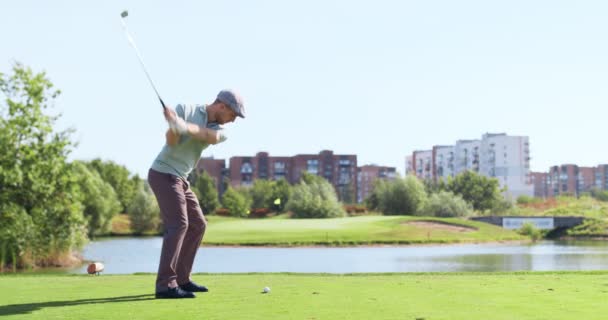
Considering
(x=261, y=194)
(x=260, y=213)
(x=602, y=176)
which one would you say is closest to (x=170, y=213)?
(x=260, y=213)

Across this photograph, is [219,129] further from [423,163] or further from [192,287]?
[423,163]

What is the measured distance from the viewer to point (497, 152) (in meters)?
150

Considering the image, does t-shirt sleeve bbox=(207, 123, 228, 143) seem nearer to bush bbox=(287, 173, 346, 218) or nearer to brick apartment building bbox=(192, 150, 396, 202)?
bush bbox=(287, 173, 346, 218)

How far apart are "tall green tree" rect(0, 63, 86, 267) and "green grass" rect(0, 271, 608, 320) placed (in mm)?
21635

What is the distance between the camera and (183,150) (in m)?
7.43

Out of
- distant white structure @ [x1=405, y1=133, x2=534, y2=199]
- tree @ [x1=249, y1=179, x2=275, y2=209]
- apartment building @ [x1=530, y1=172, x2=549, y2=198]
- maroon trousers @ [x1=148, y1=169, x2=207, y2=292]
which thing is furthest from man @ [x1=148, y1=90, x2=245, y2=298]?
apartment building @ [x1=530, y1=172, x2=549, y2=198]

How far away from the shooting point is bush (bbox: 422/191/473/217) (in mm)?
79062

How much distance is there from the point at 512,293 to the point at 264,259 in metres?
33.6

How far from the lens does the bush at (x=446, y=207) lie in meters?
79.1

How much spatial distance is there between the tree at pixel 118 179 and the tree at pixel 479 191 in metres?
40.0

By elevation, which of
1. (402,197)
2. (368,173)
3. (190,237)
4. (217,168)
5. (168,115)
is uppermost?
(368,173)

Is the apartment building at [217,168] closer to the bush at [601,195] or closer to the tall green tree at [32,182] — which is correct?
the bush at [601,195]

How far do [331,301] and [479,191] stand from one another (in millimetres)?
89930

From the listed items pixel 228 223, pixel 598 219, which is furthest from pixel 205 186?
pixel 598 219
